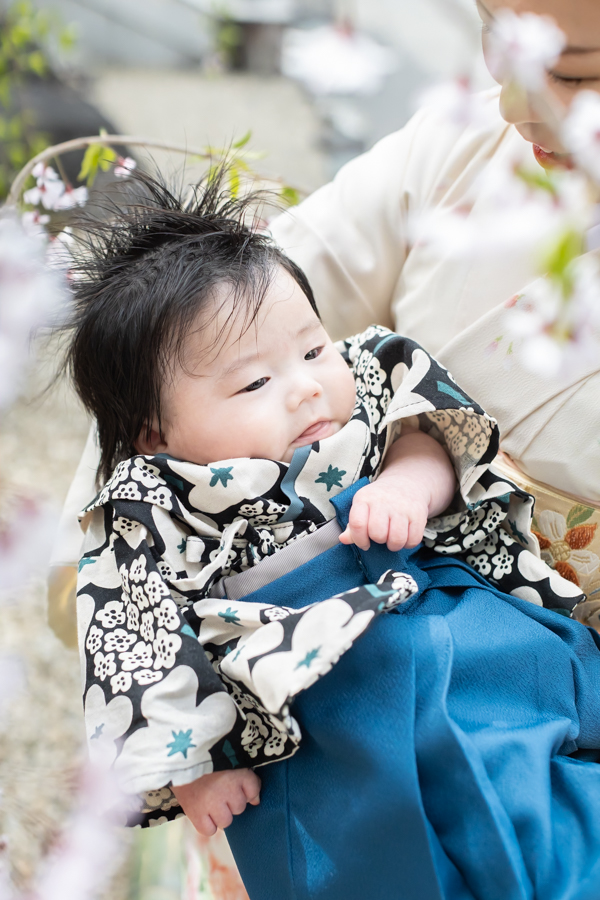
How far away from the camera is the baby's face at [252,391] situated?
2.89 feet

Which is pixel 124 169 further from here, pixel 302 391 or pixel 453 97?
pixel 453 97

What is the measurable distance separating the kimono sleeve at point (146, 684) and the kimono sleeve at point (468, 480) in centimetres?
33

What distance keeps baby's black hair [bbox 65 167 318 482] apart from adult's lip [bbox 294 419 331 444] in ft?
0.52

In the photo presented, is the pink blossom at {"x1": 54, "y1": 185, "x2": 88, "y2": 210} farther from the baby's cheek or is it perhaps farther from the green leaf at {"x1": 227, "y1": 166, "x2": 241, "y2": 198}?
the baby's cheek

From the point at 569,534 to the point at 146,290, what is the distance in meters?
0.64

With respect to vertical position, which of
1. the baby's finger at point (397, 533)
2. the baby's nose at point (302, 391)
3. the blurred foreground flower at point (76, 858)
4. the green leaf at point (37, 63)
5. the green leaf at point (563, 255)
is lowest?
the blurred foreground flower at point (76, 858)

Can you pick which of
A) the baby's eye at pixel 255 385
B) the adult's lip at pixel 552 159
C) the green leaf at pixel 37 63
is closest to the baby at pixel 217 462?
the baby's eye at pixel 255 385

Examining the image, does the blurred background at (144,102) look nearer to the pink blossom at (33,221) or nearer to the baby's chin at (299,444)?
the pink blossom at (33,221)

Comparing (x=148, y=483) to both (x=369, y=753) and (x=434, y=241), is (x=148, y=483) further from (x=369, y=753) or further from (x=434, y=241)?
(x=434, y=241)

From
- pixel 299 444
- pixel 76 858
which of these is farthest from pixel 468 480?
pixel 76 858

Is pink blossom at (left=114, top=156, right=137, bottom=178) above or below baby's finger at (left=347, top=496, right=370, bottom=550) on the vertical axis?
above

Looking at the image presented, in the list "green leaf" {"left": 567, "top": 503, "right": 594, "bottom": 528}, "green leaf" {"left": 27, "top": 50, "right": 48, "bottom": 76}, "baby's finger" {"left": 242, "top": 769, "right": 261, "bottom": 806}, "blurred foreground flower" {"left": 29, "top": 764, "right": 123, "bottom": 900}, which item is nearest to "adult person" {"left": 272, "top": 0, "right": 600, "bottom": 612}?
"green leaf" {"left": 567, "top": 503, "right": 594, "bottom": 528}

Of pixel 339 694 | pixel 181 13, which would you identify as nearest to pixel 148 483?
pixel 339 694

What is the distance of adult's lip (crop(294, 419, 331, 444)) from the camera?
36.2 inches
